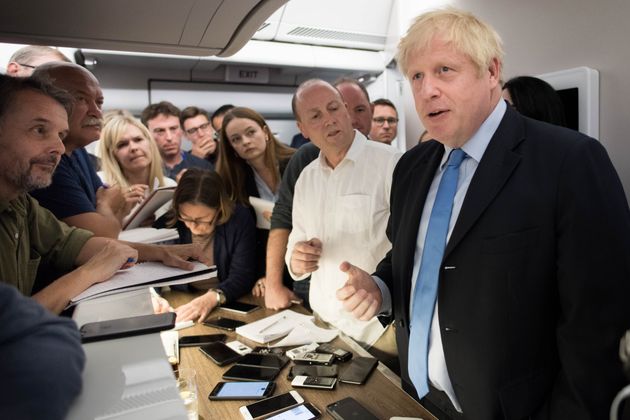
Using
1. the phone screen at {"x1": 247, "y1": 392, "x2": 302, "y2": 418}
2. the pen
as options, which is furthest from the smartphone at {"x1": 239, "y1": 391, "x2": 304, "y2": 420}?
the pen

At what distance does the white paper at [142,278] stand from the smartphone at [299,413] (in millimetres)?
438

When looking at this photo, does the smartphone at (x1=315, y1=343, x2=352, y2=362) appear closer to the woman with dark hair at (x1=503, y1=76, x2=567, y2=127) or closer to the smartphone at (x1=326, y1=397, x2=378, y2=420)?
the smartphone at (x1=326, y1=397, x2=378, y2=420)

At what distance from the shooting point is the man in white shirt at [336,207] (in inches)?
70.9

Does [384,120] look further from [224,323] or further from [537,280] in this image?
[537,280]

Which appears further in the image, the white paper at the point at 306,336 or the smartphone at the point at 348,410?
the white paper at the point at 306,336

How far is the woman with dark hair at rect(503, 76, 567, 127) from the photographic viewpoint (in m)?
1.97

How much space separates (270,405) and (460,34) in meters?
1.11

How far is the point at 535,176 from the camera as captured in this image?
104 centimetres

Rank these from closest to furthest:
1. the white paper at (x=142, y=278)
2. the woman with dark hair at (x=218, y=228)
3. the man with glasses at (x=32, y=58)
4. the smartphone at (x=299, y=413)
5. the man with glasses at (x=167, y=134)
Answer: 1. the white paper at (x=142, y=278)
2. the smartphone at (x=299, y=413)
3. the man with glasses at (x=32, y=58)
4. the woman with dark hair at (x=218, y=228)
5. the man with glasses at (x=167, y=134)

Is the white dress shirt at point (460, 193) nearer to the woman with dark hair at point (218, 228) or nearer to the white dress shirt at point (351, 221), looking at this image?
the white dress shirt at point (351, 221)

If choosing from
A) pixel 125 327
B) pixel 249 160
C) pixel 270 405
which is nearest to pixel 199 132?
pixel 249 160

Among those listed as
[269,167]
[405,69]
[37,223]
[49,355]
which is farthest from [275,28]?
[49,355]

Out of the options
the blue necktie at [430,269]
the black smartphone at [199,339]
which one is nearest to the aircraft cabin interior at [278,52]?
the blue necktie at [430,269]

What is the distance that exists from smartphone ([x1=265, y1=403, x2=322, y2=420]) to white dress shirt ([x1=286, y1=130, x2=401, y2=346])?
0.63 meters
